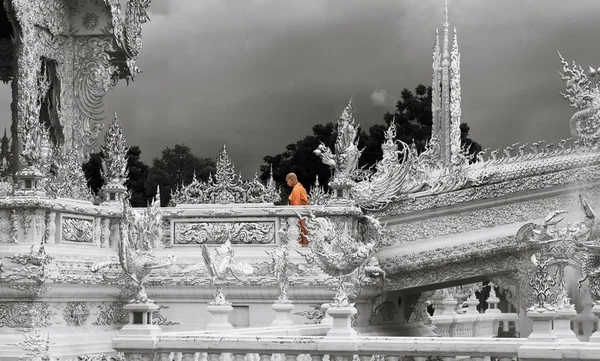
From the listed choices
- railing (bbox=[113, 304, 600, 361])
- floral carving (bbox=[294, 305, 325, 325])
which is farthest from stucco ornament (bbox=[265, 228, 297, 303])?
railing (bbox=[113, 304, 600, 361])

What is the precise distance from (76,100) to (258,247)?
3.90 meters

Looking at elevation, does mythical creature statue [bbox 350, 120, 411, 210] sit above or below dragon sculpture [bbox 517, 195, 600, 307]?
above

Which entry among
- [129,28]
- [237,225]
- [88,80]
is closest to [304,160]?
[129,28]

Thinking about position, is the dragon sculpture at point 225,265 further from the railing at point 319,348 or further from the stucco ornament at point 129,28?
the stucco ornament at point 129,28

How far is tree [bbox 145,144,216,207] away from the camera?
40781 mm

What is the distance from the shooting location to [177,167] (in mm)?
42625

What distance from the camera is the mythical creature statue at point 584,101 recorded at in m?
15.6

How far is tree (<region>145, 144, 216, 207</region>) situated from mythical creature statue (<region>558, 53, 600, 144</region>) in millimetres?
25354

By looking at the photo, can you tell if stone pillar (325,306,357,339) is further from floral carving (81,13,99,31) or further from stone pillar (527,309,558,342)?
floral carving (81,13,99,31)

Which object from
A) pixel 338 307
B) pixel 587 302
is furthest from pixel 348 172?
pixel 338 307

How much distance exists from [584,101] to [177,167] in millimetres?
28145

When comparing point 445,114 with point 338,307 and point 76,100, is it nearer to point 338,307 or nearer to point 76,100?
point 76,100

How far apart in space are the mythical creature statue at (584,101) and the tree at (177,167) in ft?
83.2

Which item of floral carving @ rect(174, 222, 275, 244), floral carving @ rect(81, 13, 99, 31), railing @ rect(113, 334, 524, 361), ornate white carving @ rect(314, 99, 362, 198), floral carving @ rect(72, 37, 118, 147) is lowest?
railing @ rect(113, 334, 524, 361)
